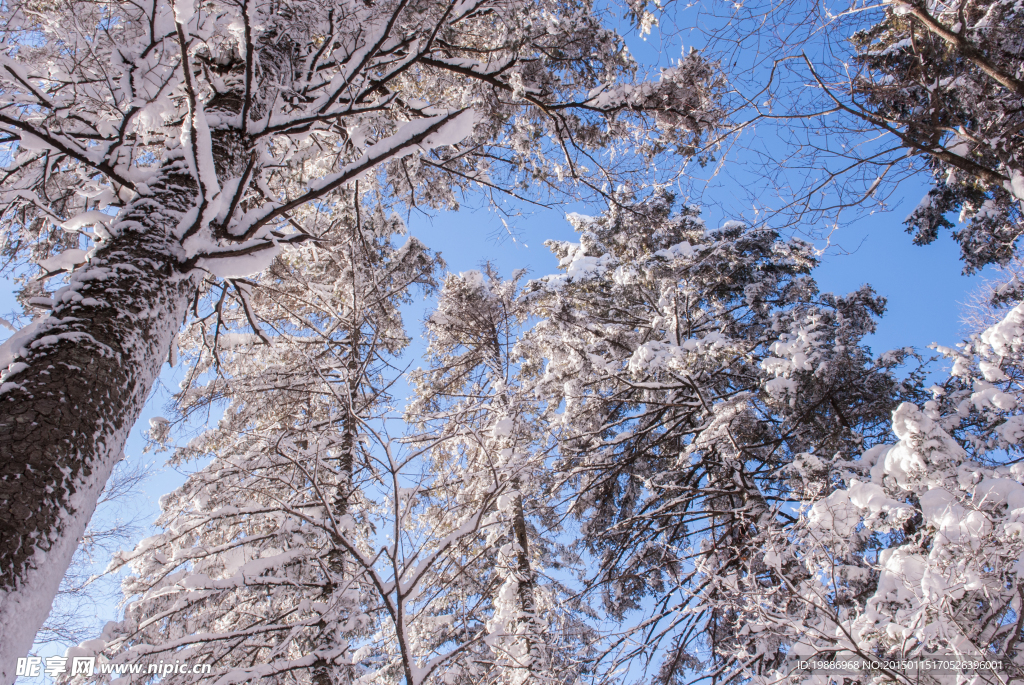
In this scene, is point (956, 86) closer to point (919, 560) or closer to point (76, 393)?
point (919, 560)

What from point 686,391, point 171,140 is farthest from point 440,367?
point 171,140

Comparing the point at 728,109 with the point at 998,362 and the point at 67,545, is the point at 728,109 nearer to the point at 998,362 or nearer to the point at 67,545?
the point at 998,362

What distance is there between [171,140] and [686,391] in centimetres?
660

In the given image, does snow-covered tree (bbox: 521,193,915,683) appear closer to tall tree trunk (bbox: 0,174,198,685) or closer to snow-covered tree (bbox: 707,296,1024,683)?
snow-covered tree (bbox: 707,296,1024,683)

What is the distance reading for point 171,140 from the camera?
2.96m

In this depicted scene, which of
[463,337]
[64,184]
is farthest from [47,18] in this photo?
[463,337]

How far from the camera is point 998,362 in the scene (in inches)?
199

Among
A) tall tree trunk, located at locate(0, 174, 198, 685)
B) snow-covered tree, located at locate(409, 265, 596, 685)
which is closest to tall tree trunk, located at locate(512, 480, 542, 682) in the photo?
snow-covered tree, located at locate(409, 265, 596, 685)

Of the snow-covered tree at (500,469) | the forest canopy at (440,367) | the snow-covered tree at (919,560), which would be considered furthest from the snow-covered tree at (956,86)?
the snow-covered tree at (500,469)

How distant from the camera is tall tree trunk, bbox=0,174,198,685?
1.37 meters

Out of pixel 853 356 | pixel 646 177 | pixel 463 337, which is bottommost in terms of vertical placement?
pixel 853 356

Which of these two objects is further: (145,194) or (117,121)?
(117,121)

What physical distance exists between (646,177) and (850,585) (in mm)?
4955

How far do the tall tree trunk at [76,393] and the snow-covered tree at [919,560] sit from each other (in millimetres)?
3740
